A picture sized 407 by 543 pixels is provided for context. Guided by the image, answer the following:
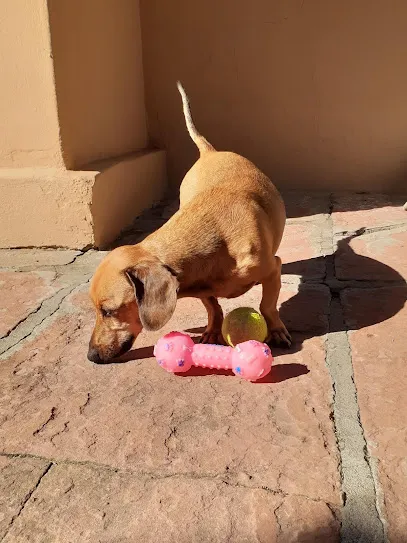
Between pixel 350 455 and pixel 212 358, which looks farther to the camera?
pixel 212 358

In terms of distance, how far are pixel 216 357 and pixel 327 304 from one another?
0.93 metres

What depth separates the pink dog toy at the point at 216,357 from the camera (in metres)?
2.20

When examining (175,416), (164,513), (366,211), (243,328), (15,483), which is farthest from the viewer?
(366,211)

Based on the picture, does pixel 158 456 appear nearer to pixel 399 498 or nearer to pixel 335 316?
pixel 399 498

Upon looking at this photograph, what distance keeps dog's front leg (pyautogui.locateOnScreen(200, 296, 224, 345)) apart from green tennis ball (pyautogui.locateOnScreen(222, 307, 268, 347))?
213mm

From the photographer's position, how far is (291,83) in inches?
218

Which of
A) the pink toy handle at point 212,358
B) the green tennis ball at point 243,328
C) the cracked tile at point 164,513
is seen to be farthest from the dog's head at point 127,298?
the cracked tile at point 164,513

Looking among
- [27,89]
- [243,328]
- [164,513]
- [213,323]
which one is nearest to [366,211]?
[213,323]

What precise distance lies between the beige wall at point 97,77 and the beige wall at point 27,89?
0.23 feet

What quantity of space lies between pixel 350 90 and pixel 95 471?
4790 millimetres

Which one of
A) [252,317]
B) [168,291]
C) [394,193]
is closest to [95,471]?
[168,291]

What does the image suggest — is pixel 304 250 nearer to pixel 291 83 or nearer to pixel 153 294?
pixel 153 294

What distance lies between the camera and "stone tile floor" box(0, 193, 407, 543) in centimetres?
150

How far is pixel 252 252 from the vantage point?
257 centimetres
